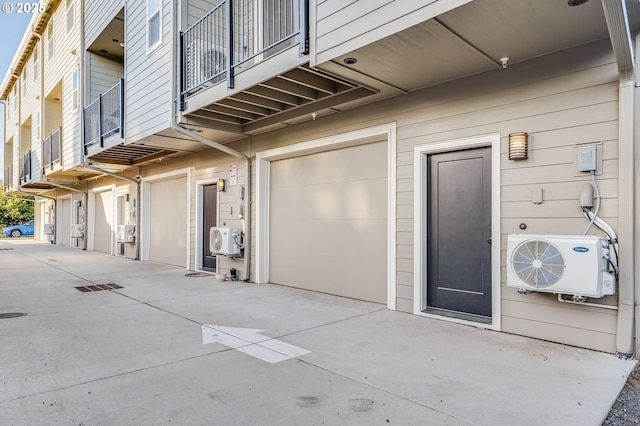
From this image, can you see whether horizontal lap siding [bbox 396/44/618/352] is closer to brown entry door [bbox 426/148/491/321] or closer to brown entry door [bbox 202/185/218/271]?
brown entry door [bbox 426/148/491/321]

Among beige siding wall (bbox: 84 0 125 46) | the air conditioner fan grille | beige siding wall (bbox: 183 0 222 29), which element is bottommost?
the air conditioner fan grille

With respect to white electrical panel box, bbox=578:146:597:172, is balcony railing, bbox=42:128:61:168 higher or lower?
higher

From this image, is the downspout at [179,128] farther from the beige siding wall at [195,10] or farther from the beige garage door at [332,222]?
the beige garage door at [332,222]

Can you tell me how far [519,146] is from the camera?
377 cm

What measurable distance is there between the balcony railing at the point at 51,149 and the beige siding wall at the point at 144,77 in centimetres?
549

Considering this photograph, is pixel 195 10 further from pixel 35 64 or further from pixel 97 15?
pixel 35 64

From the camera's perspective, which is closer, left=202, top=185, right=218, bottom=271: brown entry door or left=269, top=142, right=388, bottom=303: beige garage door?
left=269, top=142, right=388, bottom=303: beige garage door

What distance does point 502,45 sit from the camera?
3428mm

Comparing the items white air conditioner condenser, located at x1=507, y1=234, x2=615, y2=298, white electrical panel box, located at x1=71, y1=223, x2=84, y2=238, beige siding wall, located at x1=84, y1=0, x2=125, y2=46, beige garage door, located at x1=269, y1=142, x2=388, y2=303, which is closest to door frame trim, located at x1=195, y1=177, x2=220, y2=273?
beige garage door, located at x1=269, y1=142, x2=388, y2=303

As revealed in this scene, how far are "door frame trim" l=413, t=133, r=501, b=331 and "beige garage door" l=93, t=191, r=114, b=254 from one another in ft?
35.0

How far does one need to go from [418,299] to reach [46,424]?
354cm

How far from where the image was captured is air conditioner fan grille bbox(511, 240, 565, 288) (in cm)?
333

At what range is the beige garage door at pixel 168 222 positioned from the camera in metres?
9.21

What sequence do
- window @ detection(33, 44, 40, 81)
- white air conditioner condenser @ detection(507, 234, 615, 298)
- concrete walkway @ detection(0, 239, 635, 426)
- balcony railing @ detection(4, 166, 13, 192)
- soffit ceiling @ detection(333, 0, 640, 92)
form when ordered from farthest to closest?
balcony railing @ detection(4, 166, 13, 192) → window @ detection(33, 44, 40, 81) → white air conditioner condenser @ detection(507, 234, 615, 298) → soffit ceiling @ detection(333, 0, 640, 92) → concrete walkway @ detection(0, 239, 635, 426)
